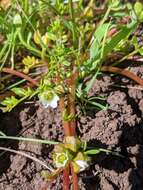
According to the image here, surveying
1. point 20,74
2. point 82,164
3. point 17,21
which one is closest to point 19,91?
point 20,74

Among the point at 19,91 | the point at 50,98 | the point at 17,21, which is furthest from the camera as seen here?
the point at 17,21

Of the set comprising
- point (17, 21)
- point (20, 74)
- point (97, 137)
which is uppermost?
point (17, 21)

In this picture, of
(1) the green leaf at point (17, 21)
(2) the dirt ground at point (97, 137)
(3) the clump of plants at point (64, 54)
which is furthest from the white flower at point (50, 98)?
(1) the green leaf at point (17, 21)

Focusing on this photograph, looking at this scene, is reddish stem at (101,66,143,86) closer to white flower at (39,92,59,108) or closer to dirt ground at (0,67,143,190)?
dirt ground at (0,67,143,190)

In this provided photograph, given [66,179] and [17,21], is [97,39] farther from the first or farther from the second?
[66,179]

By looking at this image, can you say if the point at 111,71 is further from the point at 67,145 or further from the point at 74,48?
the point at 67,145

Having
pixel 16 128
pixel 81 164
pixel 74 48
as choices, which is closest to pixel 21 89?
pixel 16 128
